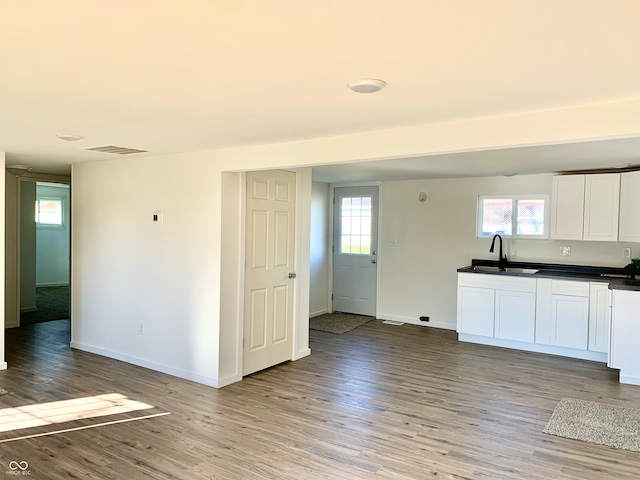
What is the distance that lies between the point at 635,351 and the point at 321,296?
423 centimetres

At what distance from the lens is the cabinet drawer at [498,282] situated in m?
5.42

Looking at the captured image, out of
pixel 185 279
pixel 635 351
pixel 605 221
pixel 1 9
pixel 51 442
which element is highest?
pixel 1 9

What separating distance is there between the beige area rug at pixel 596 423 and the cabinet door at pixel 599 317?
53.4 inches

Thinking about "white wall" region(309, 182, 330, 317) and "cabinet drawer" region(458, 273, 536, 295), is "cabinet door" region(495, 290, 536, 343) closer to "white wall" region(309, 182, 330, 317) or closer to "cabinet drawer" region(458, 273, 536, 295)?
"cabinet drawer" region(458, 273, 536, 295)

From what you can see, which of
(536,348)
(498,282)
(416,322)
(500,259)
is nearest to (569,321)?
(536,348)

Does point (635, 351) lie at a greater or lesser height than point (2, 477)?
greater

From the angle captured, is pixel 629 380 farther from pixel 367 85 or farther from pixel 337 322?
pixel 367 85

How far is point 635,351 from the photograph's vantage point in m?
4.36

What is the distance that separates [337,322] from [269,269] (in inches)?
95.9

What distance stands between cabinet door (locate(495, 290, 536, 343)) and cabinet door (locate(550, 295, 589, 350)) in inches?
8.8

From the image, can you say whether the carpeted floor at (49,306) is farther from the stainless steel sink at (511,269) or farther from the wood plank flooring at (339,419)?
the stainless steel sink at (511,269)

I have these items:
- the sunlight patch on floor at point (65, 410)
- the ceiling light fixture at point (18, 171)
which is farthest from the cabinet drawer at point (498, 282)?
the ceiling light fixture at point (18, 171)

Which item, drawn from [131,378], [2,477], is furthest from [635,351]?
[2,477]

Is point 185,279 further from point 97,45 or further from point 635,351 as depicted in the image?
point 635,351
